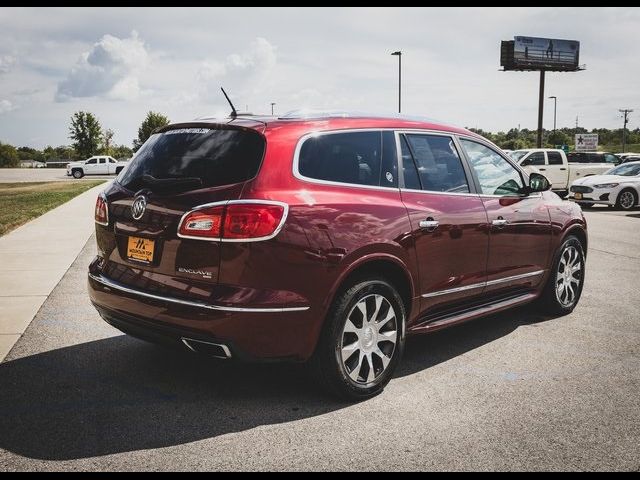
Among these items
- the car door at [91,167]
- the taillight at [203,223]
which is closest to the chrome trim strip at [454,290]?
the taillight at [203,223]

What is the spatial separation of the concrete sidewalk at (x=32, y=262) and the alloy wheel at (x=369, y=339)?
2758 mm

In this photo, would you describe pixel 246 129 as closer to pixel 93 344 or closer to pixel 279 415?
pixel 279 415

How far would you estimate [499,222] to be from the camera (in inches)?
197

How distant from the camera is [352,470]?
305cm

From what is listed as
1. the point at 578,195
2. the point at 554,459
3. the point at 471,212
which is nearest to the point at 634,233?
the point at 578,195

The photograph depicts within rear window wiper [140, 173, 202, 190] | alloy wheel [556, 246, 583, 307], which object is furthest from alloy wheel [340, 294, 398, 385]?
alloy wheel [556, 246, 583, 307]

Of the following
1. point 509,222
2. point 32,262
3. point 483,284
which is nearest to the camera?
point 483,284

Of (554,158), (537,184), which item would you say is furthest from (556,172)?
(537,184)

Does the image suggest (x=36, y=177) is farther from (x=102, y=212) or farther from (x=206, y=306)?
(x=206, y=306)

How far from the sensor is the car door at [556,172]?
23.3 m

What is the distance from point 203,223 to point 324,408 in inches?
Answer: 54.0

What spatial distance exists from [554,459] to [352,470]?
1044 mm

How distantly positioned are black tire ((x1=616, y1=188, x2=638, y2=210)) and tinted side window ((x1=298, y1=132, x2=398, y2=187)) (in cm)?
1662

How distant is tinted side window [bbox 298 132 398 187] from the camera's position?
3.82 metres
